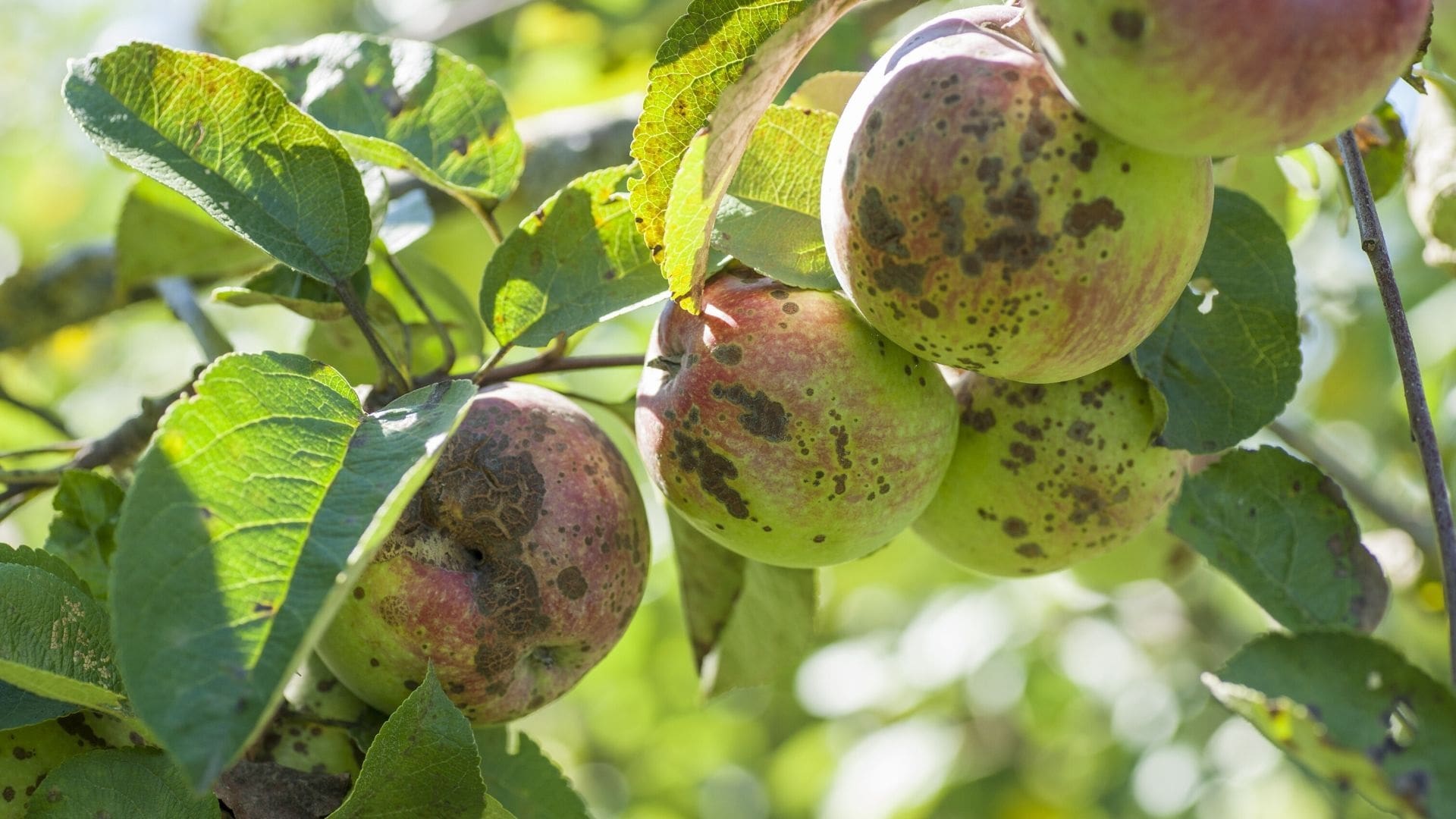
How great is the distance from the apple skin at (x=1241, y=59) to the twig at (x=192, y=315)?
1187 millimetres

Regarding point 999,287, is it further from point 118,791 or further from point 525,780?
point 118,791

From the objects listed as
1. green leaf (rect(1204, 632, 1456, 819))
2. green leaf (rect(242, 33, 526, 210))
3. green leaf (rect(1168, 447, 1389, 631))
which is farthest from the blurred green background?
green leaf (rect(1204, 632, 1456, 819))

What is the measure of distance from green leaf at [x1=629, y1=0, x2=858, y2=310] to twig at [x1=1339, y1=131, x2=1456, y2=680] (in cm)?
46

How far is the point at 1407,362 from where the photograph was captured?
3.24ft

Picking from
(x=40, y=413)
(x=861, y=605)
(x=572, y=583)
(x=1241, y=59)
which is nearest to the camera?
(x=1241, y=59)

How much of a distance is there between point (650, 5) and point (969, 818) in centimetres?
221

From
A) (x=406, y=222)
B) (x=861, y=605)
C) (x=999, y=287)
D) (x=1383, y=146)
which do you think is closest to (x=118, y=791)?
(x=406, y=222)

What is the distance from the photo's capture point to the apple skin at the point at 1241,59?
2.47 feet

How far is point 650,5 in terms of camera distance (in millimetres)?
2982

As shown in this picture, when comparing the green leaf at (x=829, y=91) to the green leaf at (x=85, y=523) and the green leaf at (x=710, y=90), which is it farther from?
the green leaf at (x=85, y=523)

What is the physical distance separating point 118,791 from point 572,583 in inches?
17.0

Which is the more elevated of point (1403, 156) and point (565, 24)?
point (1403, 156)

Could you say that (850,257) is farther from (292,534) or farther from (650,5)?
(650,5)

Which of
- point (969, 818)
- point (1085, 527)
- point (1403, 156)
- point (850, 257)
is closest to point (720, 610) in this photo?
point (1085, 527)
